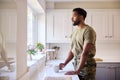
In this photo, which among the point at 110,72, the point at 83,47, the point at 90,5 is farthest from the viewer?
the point at 90,5

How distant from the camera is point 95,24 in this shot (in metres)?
4.69

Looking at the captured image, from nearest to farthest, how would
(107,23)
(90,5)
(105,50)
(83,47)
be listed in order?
1. (83,47)
2. (107,23)
3. (90,5)
4. (105,50)

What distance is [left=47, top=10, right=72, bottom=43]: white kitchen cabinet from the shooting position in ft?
15.4

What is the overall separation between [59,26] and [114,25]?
1337 mm

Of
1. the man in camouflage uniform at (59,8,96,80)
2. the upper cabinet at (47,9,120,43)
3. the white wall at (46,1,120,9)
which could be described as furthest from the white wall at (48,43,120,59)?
the man in camouflage uniform at (59,8,96,80)

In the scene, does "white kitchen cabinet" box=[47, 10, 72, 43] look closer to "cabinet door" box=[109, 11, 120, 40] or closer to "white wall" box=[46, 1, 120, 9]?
"white wall" box=[46, 1, 120, 9]

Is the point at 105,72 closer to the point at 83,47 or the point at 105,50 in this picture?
the point at 105,50

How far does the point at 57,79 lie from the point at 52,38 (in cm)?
259

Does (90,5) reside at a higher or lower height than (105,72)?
higher

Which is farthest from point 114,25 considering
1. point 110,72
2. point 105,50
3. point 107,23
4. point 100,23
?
point 110,72

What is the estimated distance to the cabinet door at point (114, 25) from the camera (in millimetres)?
4676

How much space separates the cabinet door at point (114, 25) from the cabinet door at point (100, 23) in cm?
11

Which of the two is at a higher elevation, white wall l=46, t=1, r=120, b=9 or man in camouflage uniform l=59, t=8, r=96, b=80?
white wall l=46, t=1, r=120, b=9

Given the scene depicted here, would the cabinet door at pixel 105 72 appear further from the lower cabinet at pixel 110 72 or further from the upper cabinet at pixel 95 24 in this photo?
the upper cabinet at pixel 95 24
